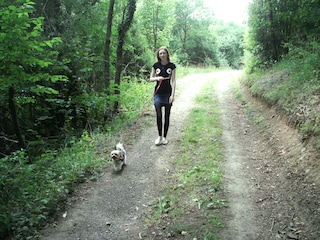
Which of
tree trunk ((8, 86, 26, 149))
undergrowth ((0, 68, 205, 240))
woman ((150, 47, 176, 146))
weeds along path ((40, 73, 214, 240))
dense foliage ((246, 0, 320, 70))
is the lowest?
weeds along path ((40, 73, 214, 240))

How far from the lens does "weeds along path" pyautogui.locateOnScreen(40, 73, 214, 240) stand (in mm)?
3982

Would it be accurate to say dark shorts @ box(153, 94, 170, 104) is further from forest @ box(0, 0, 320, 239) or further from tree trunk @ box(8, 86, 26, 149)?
tree trunk @ box(8, 86, 26, 149)

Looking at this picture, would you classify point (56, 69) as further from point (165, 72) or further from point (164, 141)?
point (164, 141)

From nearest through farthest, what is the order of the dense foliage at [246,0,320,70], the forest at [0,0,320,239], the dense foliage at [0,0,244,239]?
the dense foliage at [0,0,244,239], the forest at [0,0,320,239], the dense foliage at [246,0,320,70]

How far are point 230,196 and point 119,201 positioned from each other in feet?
6.23

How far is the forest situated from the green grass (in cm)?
180

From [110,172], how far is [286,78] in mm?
6415

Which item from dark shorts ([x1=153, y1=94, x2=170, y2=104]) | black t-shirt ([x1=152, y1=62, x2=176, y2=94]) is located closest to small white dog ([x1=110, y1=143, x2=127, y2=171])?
dark shorts ([x1=153, y1=94, x2=170, y2=104])

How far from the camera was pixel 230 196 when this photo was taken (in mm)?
4613

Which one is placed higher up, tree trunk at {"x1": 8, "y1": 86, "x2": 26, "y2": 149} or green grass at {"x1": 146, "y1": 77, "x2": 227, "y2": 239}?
tree trunk at {"x1": 8, "y1": 86, "x2": 26, "y2": 149}

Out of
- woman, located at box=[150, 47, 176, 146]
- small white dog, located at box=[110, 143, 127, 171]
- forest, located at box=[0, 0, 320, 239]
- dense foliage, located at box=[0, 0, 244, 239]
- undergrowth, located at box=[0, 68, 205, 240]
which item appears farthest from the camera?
woman, located at box=[150, 47, 176, 146]

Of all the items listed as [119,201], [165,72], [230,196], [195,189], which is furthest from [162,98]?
[230,196]

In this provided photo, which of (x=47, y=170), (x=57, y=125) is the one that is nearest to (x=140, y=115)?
(x=57, y=125)

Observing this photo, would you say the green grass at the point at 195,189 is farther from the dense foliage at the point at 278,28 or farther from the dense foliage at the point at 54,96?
the dense foliage at the point at 278,28
